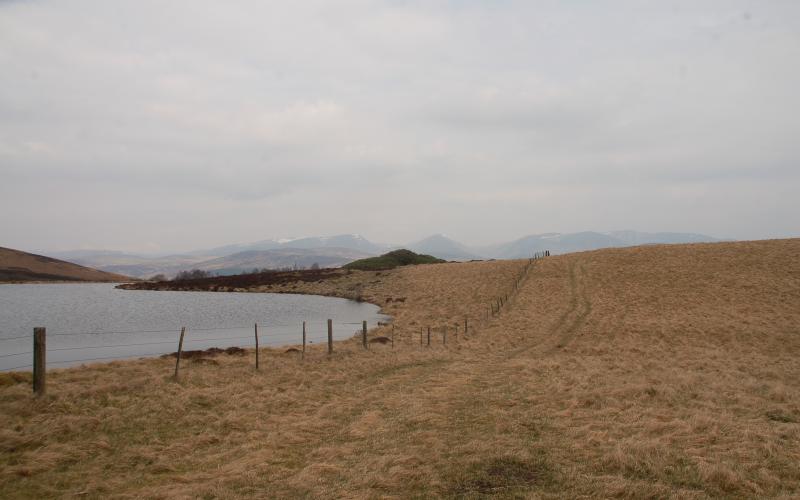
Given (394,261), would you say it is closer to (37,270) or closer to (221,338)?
(221,338)

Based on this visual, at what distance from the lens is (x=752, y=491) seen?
304 inches

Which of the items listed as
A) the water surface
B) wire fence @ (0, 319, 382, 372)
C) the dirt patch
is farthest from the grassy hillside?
the dirt patch

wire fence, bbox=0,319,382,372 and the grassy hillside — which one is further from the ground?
the grassy hillside

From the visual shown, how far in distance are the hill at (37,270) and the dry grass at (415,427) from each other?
448 feet

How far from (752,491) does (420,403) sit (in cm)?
915

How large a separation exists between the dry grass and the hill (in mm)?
136637

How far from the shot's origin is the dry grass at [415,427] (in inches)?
346

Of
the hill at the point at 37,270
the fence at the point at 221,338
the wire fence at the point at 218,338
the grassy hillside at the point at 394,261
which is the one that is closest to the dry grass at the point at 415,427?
the fence at the point at 221,338

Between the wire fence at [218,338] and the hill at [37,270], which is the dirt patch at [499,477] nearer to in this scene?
the wire fence at [218,338]

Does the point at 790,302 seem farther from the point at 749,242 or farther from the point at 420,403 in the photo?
the point at 420,403

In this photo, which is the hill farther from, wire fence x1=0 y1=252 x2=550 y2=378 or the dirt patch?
the dirt patch

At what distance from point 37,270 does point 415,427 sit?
16321 cm

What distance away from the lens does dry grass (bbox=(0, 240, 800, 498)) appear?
878 centimetres

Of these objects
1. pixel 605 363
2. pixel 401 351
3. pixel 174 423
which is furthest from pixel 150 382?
pixel 605 363
